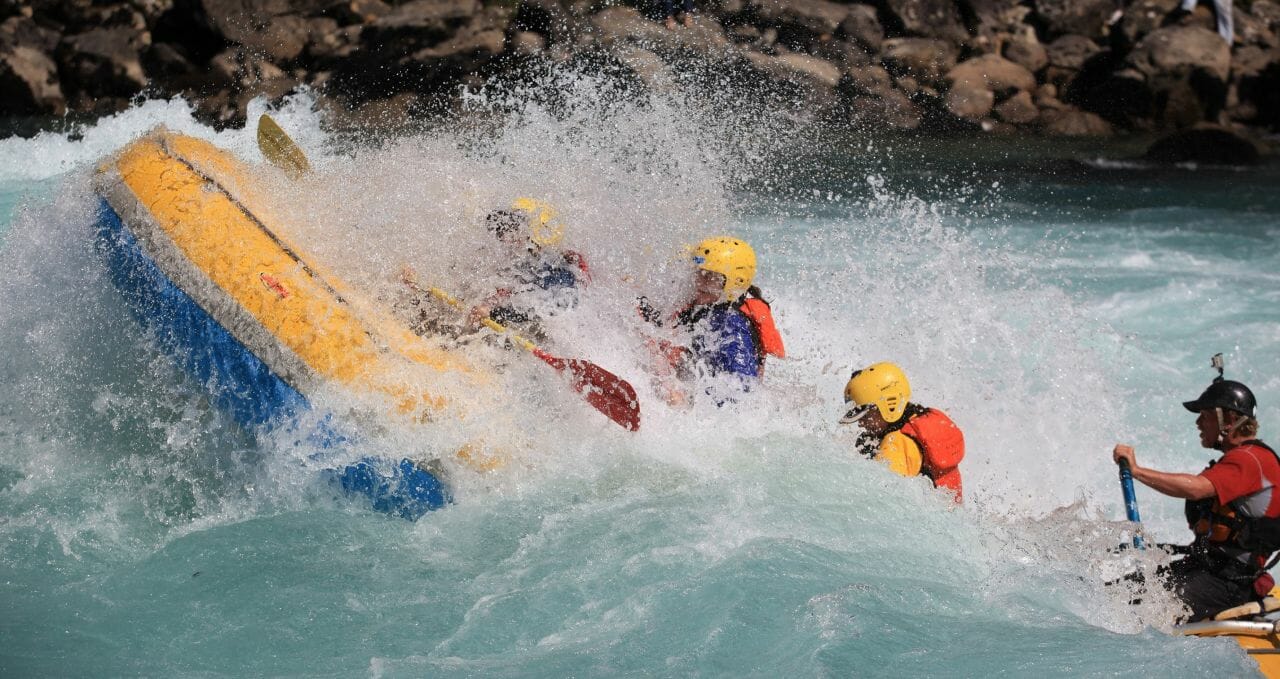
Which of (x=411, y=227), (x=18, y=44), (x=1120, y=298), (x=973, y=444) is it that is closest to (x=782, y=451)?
(x=973, y=444)

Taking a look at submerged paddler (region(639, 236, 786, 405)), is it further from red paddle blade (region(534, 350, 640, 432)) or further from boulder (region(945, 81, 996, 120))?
boulder (region(945, 81, 996, 120))

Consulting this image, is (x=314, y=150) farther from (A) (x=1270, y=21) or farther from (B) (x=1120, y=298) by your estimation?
(A) (x=1270, y=21)

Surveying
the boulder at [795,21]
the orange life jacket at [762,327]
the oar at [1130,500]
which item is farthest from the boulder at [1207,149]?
the oar at [1130,500]

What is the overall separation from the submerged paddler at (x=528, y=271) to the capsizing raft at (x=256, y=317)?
563 mm

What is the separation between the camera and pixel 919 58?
1459 cm

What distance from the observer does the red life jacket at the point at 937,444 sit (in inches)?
189

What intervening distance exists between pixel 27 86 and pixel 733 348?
10783 millimetres

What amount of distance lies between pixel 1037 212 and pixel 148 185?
870 centimetres

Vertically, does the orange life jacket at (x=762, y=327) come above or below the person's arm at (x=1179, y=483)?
below

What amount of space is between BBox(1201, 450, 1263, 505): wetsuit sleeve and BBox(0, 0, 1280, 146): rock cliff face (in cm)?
928

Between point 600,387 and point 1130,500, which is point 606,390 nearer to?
point 600,387

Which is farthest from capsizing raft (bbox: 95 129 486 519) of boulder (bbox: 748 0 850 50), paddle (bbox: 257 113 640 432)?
boulder (bbox: 748 0 850 50)

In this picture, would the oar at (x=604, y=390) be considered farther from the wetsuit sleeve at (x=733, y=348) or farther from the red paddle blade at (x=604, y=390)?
the wetsuit sleeve at (x=733, y=348)

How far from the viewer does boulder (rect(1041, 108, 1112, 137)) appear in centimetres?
1410
